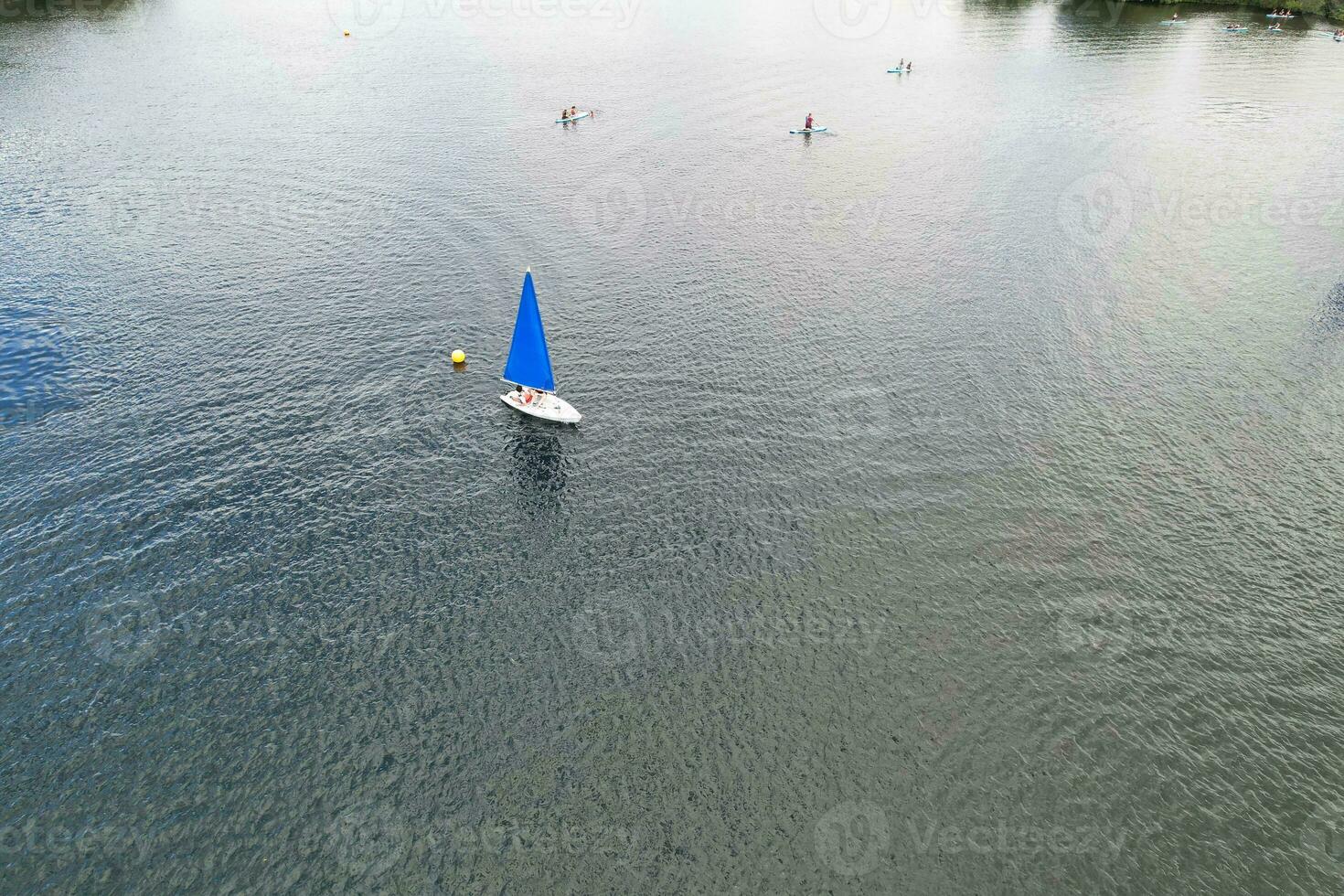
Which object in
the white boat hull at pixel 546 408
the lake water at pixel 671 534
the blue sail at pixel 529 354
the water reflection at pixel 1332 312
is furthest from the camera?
the water reflection at pixel 1332 312

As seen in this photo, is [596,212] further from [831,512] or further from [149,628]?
[149,628]

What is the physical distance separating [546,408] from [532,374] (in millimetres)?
3503

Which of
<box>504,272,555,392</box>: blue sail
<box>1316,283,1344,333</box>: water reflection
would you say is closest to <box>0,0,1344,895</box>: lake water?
<box>1316,283,1344,333</box>: water reflection

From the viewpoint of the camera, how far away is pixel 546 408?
73375 mm

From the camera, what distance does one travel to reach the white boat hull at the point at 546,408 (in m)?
72.8

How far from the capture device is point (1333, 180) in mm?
121812

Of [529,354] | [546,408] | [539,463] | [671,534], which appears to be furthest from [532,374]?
[671,534]

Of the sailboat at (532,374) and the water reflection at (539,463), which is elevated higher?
the sailboat at (532,374)

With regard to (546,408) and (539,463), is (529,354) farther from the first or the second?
(539,463)

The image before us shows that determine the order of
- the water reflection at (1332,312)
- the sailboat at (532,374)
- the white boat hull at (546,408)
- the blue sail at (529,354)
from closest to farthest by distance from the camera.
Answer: the blue sail at (529,354)
the sailboat at (532,374)
the white boat hull at (546,408)
the water reflection at (1332,312)

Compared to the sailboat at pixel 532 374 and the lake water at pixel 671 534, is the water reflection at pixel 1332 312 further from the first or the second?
the sailboat at pixel 532 374

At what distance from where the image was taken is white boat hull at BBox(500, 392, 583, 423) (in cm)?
7275

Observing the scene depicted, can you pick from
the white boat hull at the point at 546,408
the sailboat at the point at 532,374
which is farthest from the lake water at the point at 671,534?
the sailboat at the point at 532,374

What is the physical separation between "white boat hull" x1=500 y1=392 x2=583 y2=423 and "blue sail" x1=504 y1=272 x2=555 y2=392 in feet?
3.36
